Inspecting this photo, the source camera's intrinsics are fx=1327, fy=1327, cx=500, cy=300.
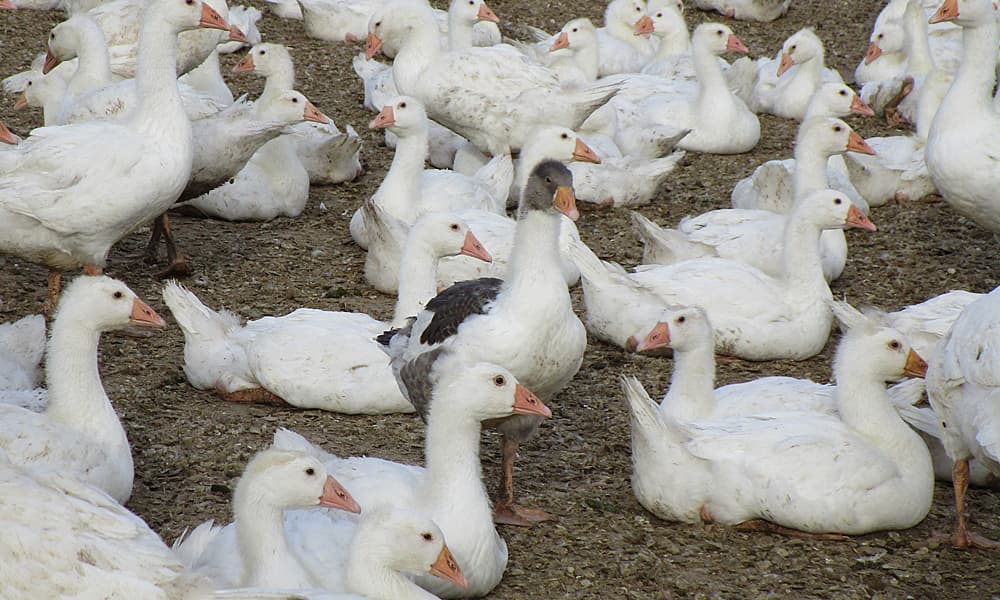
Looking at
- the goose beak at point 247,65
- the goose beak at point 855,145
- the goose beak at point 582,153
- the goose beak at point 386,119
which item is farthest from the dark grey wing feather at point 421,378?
the goose beak at point 247,65

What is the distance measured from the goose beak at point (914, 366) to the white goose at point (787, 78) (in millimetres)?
6202

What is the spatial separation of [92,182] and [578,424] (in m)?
3.08

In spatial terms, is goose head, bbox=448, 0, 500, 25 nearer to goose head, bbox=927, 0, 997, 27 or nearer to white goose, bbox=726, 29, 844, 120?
white goose, bbox=726, 29, 844, 120

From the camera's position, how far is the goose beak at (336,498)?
15.8ft

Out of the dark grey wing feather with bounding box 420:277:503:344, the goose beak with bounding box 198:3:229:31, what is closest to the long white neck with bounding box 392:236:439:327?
the dark grey wing feather with bounding box 420:277:503:344

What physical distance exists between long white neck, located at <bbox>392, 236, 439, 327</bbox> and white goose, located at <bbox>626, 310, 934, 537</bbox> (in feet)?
5.73

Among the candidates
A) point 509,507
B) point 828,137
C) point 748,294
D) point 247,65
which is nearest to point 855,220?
point 748,294

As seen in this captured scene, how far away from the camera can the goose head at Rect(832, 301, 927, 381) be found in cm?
609

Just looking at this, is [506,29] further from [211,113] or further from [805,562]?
[805,562]

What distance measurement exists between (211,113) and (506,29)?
645cm

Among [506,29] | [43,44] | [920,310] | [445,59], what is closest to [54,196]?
[445,59]

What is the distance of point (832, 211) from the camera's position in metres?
7.88

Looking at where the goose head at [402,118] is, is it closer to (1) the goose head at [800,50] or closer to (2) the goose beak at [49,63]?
(2) the goose beak at [49,63]

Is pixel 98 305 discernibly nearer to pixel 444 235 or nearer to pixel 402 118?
pixel 444 235
